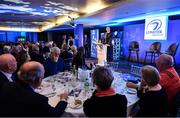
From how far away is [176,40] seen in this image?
8406 mm

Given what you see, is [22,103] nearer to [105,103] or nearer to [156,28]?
[105,103]

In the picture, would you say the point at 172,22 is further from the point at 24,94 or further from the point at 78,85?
the point at 24,94

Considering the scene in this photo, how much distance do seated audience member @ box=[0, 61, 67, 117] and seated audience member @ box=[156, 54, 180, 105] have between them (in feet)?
4.65

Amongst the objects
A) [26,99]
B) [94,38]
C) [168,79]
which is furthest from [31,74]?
[94,38]

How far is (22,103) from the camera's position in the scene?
5.13 ft

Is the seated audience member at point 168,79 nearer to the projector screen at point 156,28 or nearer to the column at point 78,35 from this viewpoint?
the projector screen at point 156,28

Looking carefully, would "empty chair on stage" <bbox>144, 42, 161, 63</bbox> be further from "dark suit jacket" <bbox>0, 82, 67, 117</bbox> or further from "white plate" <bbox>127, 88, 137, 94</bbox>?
"dark suit jacket" <bbox>0, 82, 67, 117</bbox>

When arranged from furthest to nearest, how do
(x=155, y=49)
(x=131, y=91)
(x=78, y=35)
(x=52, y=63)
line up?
(x=78, y=35)
(x=155, y=49)
(x=52, y=63)
(x=131, y=91)

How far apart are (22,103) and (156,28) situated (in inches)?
328

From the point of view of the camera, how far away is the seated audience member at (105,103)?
1.65 m

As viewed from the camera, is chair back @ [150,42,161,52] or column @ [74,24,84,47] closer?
chair back @ [150,42,161,52]

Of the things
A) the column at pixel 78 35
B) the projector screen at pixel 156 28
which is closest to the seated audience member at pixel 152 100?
the projector screen at pixel 156 28

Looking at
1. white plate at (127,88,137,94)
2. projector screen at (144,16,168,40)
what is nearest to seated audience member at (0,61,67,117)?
white plate at (127,88,137,94)

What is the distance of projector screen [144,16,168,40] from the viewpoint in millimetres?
8523
